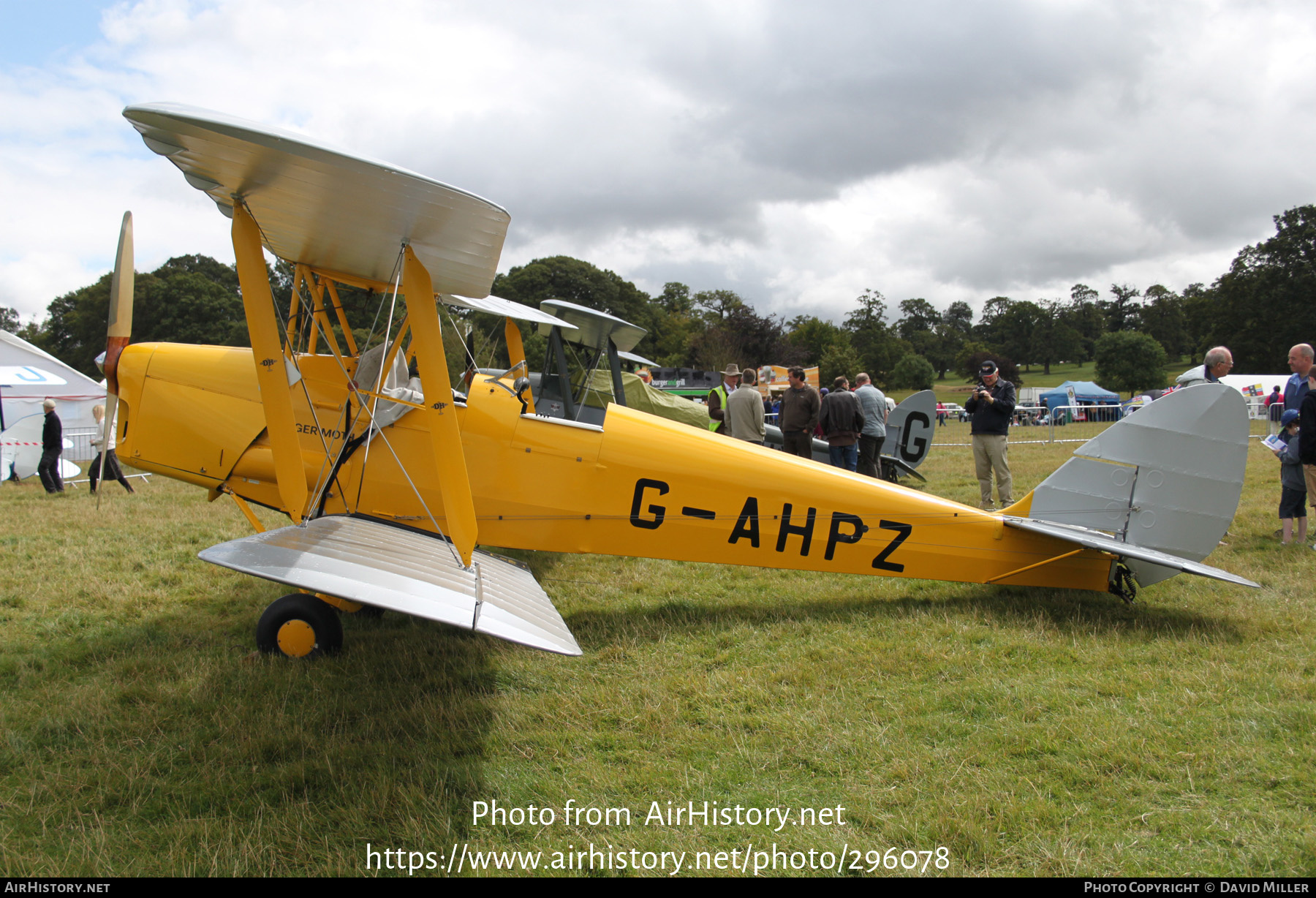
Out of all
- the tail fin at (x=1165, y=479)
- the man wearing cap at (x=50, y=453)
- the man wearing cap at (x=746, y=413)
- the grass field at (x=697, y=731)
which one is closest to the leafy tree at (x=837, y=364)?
the man wearing cap at (x=746, y=413)

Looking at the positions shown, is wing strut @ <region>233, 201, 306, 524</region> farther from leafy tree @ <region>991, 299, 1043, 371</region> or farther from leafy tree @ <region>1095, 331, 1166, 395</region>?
leafy tree @ <region>991, 299, 1043, 371</region>

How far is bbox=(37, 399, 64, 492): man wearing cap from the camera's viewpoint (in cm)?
1072

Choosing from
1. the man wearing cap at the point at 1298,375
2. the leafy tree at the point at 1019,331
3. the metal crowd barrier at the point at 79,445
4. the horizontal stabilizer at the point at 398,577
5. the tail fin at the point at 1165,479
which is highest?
the leafy tree at the point at 1019,331

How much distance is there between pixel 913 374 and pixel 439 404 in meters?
77.1

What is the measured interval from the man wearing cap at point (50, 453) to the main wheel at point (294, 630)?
9.64 m

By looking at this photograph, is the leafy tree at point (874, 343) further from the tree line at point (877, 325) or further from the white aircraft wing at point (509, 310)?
the white aircraft wing at point (509, 310)

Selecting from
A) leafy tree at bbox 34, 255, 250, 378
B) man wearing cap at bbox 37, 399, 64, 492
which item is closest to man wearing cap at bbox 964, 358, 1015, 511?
man wearing cap at bbox 37, 399, 64, 492

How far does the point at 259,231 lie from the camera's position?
3.89 m

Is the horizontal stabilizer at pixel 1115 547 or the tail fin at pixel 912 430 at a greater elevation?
the tail fin at pixel 912 430

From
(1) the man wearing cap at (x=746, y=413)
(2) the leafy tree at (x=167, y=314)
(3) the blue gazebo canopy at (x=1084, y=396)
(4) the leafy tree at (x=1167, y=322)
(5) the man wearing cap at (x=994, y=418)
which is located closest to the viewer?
(5) the man wearing cap at (x=994, y=418)

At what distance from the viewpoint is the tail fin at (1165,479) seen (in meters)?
4.44

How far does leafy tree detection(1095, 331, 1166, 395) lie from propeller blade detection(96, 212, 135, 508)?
7190cm

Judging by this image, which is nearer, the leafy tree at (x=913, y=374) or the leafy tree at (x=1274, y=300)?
the leafy tree at (x=1274, y=300)

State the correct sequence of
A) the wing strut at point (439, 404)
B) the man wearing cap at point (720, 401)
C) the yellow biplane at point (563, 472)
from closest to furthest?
the wing strut at point (439, 404)
the yellow biplane at point (563, 472)
the man wearing cap at point (720, 401)
